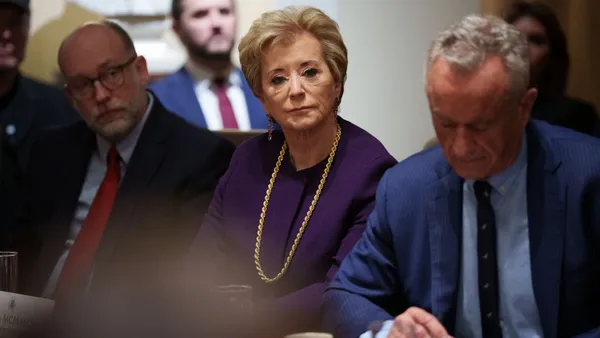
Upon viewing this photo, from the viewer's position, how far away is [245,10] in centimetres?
384

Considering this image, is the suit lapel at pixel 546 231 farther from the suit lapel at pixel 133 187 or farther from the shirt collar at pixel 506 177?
the suit lapel at pixel 133 187

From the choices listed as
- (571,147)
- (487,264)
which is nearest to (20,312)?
(487,264)

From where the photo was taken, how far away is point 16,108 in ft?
12.0

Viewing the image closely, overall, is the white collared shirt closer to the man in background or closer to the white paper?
the man in background

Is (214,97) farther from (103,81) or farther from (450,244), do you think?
(450,244)

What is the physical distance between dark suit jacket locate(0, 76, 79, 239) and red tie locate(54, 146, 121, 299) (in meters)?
0.48

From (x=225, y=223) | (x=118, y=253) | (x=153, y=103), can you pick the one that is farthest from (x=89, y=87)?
(x=225, y=223)

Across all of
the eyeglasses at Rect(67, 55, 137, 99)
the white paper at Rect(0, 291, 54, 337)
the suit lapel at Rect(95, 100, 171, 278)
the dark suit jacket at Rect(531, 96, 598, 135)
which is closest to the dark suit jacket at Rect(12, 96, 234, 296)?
the suit lapel at Rect(95, 100, 171, 278)

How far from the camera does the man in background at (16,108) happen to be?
3.45 metres

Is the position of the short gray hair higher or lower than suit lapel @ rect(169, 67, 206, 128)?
higher

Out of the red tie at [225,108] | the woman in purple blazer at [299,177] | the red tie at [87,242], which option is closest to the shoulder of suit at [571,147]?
the woman in purple blazer at [299,177]

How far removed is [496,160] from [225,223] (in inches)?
36.4

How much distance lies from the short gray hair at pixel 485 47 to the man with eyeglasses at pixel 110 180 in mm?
1286

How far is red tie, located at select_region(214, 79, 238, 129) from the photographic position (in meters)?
3.69
